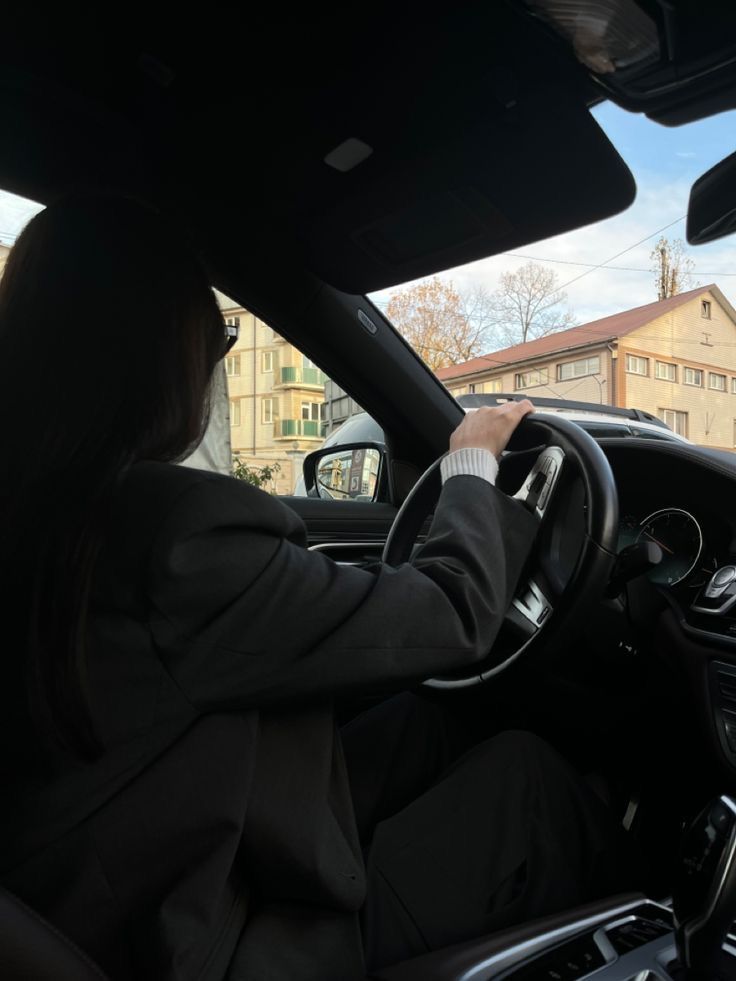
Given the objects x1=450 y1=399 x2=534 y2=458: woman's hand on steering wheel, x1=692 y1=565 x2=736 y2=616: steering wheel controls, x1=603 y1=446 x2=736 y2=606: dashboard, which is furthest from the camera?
x1=603 y1=446 x2=736 y2=606: dashboard

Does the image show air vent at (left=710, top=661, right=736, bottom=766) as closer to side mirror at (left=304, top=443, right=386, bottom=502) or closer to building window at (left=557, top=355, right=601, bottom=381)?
building window at (left=557, top=355, right=601, bottom=381)

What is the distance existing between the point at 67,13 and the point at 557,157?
0.99 m

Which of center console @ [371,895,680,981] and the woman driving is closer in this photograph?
the woman driving

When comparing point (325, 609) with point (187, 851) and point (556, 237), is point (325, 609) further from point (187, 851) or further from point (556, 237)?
point (556, 237)

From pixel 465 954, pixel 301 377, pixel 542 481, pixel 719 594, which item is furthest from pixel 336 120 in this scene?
pixel 465 954

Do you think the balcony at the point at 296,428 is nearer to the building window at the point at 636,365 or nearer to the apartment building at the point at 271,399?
the apartment building at the point at 271,399

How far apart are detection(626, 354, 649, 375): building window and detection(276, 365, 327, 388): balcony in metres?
0.94

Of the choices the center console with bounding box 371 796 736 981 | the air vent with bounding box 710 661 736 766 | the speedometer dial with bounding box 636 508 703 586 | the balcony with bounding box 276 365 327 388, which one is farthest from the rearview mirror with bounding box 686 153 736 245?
the balcony with bounding box 276 365 327 388

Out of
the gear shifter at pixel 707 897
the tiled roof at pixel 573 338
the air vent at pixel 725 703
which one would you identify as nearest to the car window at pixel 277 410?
the tiled roof at pixel 573 338

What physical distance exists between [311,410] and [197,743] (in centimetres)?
169

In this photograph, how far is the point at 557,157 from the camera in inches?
66.1

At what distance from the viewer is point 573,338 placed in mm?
2559

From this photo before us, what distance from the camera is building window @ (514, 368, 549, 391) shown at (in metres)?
2.30

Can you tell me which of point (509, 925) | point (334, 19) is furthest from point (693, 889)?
point (334, 19)
